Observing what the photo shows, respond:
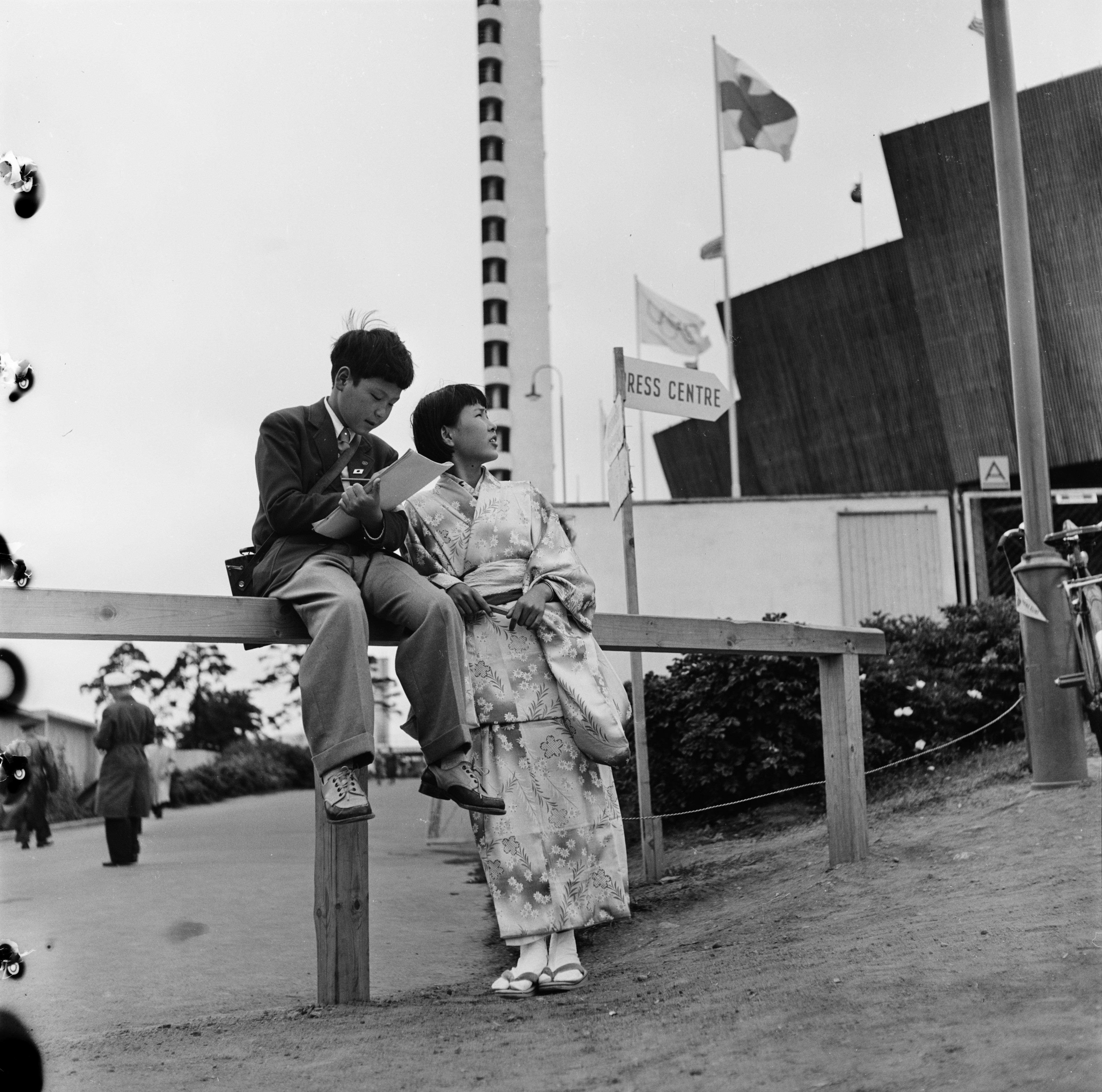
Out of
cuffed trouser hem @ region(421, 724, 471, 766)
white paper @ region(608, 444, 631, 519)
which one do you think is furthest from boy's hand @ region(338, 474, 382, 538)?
white paper @ region(608, 444, 631, 519)

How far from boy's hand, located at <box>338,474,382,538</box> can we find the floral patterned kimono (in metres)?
0.34

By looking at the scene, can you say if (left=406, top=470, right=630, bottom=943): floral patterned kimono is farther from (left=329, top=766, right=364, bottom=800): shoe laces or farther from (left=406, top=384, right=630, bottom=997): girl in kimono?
(left=329, top=766, right=364, bottom=800): shoe laces

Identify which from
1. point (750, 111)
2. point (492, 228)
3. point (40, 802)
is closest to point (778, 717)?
point (40, 802)

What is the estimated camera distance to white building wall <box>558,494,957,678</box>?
1777cm

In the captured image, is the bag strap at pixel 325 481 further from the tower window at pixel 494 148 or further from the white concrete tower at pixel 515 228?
the tower window at pixel 494 148

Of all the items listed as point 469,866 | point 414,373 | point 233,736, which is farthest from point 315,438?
point 233,736

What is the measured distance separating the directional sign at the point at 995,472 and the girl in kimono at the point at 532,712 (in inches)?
596

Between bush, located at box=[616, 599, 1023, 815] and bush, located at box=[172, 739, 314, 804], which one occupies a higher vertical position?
bush, located at box=[616, 599, 1023, 815]

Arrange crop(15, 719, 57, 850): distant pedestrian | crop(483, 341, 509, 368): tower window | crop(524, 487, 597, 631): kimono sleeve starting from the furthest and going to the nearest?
crop(483, 341, 509, 368): tower window < crop(15, 719, 57, 850): distant pedestrian < crop(524, 487, 597, 631): kimono sleeve

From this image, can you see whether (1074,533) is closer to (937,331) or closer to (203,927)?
(203,927)

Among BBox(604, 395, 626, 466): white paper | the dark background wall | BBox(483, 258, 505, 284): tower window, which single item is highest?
BBox(483, 258, 505, 284): tower window

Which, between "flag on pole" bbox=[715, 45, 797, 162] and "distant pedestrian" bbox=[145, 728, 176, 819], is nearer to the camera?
"distant pedestrian" bbox=[145, 728, 176, 819]

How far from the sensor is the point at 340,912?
3477 mm

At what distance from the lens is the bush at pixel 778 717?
7375 millimetres
